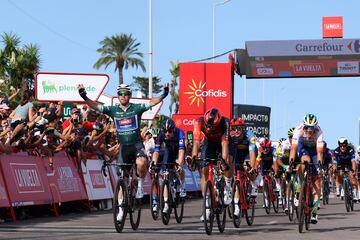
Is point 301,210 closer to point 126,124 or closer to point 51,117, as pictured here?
point 126,124

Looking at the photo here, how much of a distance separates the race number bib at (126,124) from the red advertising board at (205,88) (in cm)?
3185

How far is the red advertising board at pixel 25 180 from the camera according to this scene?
16047 mm

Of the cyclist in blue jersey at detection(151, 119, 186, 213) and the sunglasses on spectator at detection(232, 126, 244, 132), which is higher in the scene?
the sunglasses on spectator at detection(232, 126, 244, 132)

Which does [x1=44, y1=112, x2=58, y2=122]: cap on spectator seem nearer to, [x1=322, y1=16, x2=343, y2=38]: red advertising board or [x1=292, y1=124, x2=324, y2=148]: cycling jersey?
[x1=292, y1=124, x2=324, y2=148]: cycling jersey

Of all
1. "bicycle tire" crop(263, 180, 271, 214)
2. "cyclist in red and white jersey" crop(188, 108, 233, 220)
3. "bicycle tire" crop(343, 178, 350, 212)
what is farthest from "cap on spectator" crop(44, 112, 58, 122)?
"bicycle tire" crop(343, 178, 350, 212)

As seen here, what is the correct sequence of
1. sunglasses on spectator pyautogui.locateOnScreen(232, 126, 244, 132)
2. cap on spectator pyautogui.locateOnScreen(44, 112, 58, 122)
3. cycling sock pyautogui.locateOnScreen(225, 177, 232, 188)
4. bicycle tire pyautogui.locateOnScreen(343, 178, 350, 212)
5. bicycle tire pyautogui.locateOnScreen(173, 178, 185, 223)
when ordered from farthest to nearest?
bicycle tire pyautogui.locateOnScreen(343, 178, 350, 212) < cap on spectator pyautogui.locateOnScreen(44, 112, 58, 122) < sunglasses on spectator pyautogui.locateOnScreen(232, 126, 244, 132) < bicycle tire pyautogui.locateOnScreen(173, 178, 185, 223) < cycling sock pyautogui.locateOnScreen(225, 177, 232, 188)

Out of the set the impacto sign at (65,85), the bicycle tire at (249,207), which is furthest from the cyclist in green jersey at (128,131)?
the impacto sign at (65,85)

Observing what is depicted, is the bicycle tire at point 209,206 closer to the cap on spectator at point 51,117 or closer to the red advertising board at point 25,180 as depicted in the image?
the red advertising board at point 25,180

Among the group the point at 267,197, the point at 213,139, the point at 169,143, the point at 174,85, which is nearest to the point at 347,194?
the point at 267,197

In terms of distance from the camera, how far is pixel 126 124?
45.2 ft

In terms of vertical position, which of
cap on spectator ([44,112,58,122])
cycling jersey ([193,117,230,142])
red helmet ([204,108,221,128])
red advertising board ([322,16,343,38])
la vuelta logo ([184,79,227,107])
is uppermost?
red advertising board ([322,16,343,38])

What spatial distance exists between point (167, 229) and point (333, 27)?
5160 centimetres

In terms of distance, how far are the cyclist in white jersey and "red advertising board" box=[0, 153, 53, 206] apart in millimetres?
5220

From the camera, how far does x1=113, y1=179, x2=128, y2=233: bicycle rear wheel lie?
1295 cm
